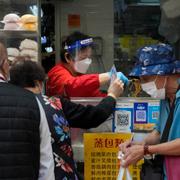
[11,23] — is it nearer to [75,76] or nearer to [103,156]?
[75,76]

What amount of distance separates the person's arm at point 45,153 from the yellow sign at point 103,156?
0.94 meters

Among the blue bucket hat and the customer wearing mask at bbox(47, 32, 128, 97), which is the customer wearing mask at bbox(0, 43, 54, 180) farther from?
the customer wearing mask at bbox(47, 32, 128, 97)

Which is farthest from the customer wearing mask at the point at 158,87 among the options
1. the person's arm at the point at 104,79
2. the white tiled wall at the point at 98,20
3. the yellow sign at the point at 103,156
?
the white tiled wall at the point at 98,20

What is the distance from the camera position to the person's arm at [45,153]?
8.49 feet

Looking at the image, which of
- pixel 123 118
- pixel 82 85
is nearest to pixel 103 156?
pixel 123 118

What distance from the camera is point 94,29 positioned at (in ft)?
18.9

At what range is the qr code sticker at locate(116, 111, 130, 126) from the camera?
3.59 metres

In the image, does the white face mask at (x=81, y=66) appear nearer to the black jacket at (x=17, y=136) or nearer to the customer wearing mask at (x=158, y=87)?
the customer wearing mask at (x=158, y=87)

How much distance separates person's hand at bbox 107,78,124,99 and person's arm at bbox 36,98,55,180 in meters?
0.94

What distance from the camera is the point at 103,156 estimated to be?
11.6 ft

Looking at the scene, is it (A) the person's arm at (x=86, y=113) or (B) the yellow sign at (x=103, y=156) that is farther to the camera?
(B) the yellow sign at (x=103, y=156)

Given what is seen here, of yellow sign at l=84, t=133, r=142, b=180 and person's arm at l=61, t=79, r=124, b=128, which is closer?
person's arm at l=61, t=79, r=124, b=128

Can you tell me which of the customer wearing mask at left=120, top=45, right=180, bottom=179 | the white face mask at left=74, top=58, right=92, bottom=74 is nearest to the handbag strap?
the customer wearing mask at left=120, top=45, right=180, bottom=179

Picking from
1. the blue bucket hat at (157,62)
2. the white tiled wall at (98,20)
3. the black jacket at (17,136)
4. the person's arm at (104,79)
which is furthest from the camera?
the white tiled wall at (98,20)
